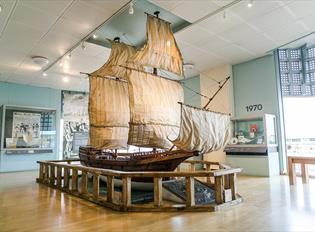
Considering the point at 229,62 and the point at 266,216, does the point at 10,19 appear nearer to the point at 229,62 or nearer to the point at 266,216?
the point at 266,216

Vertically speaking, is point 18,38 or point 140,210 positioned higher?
point 18,38

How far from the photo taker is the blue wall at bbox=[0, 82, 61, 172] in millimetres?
9636

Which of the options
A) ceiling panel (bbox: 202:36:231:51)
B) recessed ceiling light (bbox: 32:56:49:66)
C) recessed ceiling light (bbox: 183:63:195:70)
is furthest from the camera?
recessed ceiling light (bbox: 183:63:195:70)

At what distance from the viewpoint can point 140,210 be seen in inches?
143

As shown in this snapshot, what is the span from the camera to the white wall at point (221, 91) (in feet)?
28.2

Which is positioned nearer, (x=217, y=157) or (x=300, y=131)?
(x=300, y=131)

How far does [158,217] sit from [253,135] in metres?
5.51

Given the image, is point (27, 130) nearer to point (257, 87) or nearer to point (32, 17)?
point (32, 17)

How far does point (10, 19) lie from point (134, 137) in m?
3.65

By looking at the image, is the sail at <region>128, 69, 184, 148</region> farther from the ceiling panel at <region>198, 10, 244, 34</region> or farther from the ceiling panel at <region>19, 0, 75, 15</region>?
the ceiling panel at <region>19, 0, 75, 15</region>

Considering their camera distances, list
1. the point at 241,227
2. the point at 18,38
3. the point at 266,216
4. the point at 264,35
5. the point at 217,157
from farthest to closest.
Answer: the point at 217,157 < the point at 264,35 < the point at 18,38 < the point at 266,216 < the point at 241,227

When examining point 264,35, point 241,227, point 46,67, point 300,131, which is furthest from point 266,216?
point 46,67

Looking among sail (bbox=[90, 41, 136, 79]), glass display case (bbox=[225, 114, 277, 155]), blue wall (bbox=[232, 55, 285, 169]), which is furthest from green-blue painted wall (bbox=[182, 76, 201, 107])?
sail (bbox=[90, 41, 136, 79])

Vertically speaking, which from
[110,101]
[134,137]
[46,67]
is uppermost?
[46,67]
